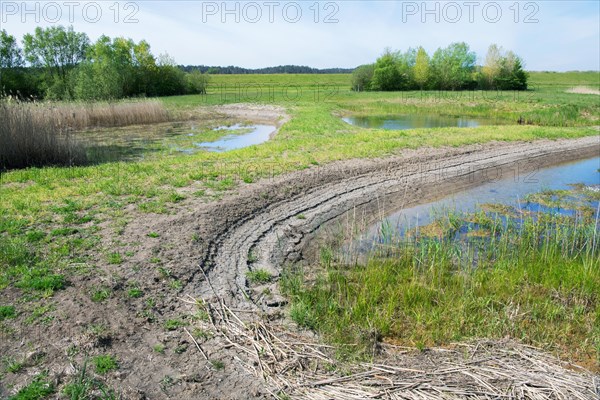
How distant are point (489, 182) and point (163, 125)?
21887mm

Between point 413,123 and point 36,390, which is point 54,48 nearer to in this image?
point 413,123

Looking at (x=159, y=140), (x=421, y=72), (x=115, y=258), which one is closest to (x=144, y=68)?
(x=159, y=140)

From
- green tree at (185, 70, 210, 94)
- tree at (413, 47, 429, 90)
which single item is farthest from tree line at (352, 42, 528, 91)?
green tree at (185, 70, 210, 94)

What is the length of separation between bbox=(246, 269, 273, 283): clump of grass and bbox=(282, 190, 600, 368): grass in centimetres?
32

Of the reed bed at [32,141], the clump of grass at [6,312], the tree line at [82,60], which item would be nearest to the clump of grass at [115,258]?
the clump of grass at [6,312]

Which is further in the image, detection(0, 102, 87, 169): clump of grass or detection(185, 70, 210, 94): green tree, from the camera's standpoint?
detection(185, 70, 210, 94): green tree

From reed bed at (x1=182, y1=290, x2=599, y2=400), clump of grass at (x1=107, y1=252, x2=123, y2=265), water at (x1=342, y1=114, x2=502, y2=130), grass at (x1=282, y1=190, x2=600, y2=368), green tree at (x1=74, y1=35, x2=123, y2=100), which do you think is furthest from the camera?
green tree at (x1=74, y1=35, x2=123, y2=100)

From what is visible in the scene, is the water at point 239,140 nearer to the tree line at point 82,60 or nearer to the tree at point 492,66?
the tree line at point 82,60

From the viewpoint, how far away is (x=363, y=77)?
2948 inches

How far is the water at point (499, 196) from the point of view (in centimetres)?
897

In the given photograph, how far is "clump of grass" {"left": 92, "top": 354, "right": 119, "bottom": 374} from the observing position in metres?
4.00

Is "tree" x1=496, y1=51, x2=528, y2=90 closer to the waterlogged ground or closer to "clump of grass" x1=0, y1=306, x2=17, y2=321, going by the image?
the waterlogged ground

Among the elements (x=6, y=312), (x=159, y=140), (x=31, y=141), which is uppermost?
(x=159, y=140)

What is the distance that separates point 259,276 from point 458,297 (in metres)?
2.74
